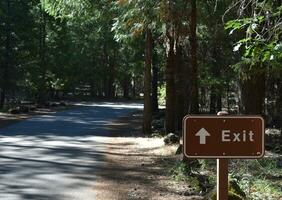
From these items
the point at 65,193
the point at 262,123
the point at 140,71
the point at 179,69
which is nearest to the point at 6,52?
the point at 140,71

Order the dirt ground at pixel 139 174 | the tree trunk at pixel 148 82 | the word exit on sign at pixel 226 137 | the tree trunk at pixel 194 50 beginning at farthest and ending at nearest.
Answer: the tree trunk at pixel 148 82
the tree trunk at pixel 194 50
the dirt ground at pixel 139 174
the word exit on sign at pixel 226 137

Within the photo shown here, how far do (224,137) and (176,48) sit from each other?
53.0ft

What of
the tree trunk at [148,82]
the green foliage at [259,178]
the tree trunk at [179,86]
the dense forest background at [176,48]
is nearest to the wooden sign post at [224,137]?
the dense forest background at [176,48]

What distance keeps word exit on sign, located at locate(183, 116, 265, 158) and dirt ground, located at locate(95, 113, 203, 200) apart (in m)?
5.68

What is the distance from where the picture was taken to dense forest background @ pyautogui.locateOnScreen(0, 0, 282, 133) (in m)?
7.91

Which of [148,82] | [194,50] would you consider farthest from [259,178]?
[148,82]

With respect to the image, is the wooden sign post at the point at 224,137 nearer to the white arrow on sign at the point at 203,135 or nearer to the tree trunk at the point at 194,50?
the white arrow on sign at the point at 203,135

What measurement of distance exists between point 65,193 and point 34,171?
2.69m

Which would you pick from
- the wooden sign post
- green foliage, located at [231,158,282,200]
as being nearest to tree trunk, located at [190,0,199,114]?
green foliage, located at [231,158,282,200]

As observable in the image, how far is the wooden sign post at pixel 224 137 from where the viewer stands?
3330 millimetres

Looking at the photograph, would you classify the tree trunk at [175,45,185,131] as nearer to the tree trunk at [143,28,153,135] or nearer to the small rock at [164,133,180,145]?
the tree trunk at [143,28,153,135]

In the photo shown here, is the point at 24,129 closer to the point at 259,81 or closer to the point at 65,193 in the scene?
the point at 259,81

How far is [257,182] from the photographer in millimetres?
9398

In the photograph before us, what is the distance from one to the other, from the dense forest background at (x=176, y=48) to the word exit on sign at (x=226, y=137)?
133 centimetres
